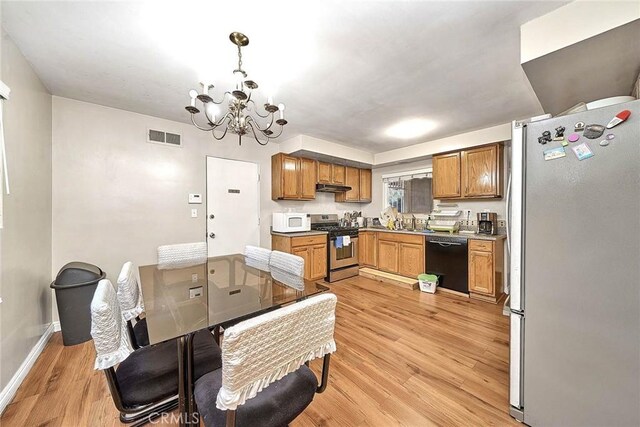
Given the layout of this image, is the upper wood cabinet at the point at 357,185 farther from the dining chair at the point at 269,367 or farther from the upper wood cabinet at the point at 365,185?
the dining chair at the point at 269,367

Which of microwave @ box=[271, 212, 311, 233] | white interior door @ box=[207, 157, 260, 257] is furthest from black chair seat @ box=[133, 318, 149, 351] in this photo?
microwave @ box=[271, 212, 311, 233]

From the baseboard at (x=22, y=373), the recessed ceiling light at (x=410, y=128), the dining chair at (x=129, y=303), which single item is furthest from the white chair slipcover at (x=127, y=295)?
the recessed ceiling light at (x=410, y=128)

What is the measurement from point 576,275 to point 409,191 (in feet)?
11.9

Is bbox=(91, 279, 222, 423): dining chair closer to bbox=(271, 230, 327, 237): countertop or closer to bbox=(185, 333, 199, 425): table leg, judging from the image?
bbox=(185, 333, 199, 425): table leg

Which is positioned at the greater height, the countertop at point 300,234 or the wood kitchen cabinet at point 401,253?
the countertop at point 300,234

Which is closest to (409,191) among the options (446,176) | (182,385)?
(446,176)

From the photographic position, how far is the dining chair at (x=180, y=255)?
2377mm

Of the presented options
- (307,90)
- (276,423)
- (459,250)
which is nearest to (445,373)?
(276,423)

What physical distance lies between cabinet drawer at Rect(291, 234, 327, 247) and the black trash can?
226 cm

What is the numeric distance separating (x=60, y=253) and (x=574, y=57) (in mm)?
4505

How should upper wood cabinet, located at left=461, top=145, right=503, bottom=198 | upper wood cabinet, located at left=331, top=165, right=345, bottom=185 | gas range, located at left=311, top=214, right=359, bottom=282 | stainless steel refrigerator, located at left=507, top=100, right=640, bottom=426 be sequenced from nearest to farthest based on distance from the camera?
stainless steel refrigerator, located at left=507, top=100, right=640, bottom=426 → upper wood cabinet, located at left=461, top=145, right=503, bottom=198 → gas range, located at left=311, top=214, right=359, bottom=282 → upper wood cabinet, located at left=331, top=165, right=345, bottom=185

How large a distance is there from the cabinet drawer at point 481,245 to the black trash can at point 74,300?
436cm

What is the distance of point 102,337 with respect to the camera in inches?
36.5

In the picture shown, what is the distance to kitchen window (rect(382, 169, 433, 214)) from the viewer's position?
4.44 m
